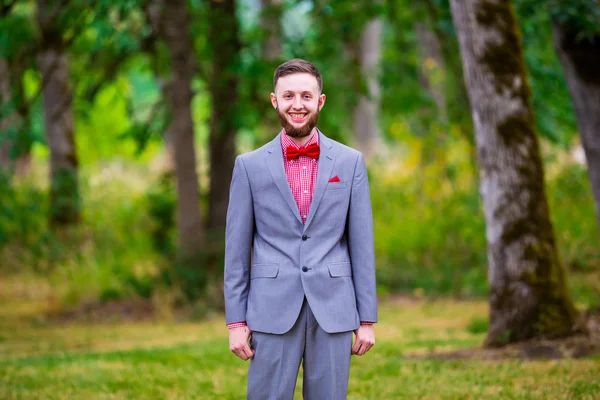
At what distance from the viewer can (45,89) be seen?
13570 mm

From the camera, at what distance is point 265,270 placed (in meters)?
3.67

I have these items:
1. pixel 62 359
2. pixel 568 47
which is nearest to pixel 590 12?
pixel 568 47

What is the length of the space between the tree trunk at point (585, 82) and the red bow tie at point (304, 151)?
15.4ft

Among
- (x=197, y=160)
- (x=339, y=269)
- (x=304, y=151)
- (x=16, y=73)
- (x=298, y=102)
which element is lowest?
(x=339, y=269)

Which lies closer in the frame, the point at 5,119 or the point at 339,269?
the point at 339,269

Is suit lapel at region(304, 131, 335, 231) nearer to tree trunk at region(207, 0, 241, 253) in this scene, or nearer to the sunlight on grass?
the sunlight on grass

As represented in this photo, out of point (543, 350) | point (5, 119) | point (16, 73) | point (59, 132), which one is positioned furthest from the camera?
point (5, 119)

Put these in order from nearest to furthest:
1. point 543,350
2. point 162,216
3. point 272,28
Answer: point 543,350
point 272,28
point 162,216

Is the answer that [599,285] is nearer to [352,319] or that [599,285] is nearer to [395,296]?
[395,296]

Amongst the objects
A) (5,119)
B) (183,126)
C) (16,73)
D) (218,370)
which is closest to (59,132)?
(16,73)

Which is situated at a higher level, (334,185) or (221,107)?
(221,107)

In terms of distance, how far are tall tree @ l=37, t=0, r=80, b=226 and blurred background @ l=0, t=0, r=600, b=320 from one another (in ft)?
0.08

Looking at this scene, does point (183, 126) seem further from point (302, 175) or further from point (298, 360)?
point (298, 360)

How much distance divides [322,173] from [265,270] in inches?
20.3
